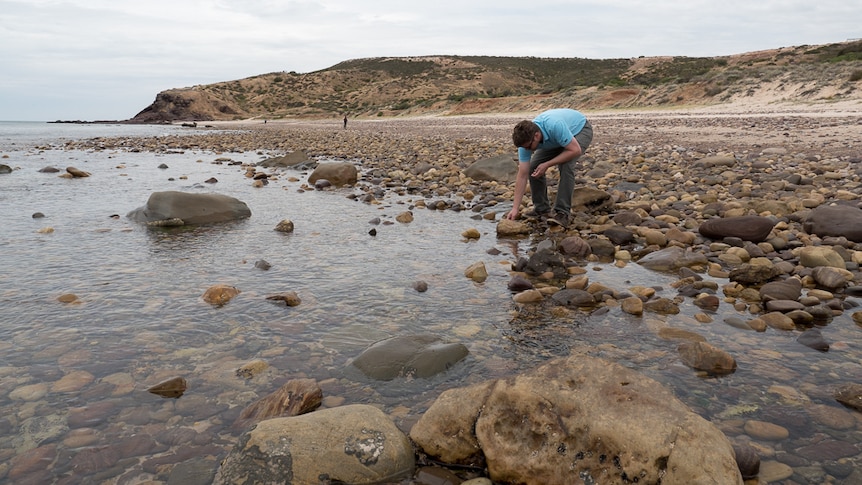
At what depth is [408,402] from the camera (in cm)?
320

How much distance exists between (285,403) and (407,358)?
87cm

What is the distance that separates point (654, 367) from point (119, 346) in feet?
12.0

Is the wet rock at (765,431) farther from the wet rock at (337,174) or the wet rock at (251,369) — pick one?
the wet rock at (337,174)

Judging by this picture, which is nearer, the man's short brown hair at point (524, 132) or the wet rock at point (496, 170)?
the man's short brown hair at point (524, 132)

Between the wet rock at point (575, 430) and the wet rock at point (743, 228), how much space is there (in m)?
4.29

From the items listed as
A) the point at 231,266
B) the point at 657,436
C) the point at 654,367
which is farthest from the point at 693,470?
the point at 231,266

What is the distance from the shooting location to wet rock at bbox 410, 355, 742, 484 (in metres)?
2.22

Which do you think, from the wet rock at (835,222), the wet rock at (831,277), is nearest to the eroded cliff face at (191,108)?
the wet rock at (835,222)

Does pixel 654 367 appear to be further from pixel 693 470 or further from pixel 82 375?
pixel 82 375

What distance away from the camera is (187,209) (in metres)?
8.41

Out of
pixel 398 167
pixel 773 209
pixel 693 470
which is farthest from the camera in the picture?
pixel 398 167

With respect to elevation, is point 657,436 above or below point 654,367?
above

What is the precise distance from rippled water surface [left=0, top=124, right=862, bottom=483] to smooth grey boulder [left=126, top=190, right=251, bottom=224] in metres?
0.90

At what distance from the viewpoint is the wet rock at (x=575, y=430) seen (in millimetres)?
2223
